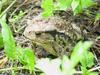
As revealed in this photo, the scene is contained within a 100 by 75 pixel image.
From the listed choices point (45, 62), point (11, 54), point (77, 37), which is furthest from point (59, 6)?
point (45, 62)

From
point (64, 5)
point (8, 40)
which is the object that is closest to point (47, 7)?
point (64, 5)

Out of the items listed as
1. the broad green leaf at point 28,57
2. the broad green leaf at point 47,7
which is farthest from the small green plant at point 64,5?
the broad green leaf at point 28,57

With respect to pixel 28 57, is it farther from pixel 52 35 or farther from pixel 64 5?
pixel 64 5

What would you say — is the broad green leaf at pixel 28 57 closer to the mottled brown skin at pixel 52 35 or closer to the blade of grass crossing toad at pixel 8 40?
the blade of grass crossing toad at pixel 8 40

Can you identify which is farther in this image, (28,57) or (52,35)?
(52,35)

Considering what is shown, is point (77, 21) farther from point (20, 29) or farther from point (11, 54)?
point (11, 54)

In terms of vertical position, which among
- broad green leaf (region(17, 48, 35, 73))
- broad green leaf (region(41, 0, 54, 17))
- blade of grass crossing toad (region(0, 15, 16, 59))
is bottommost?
broad green leaf (region(17, 48, 35, 73))

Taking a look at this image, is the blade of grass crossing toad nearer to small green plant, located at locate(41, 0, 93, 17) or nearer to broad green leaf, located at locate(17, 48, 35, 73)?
→ broad green leaf, located at locate(17, 48, 35, 73)

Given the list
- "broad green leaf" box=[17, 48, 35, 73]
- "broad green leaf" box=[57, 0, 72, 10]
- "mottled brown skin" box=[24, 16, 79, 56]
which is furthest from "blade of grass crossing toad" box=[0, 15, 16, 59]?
"broad green leaf" box=[57, 0, 72, 10]

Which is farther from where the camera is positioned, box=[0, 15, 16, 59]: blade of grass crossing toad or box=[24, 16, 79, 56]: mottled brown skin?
box=[24, 16, 79, 56]: mottled brown skin
